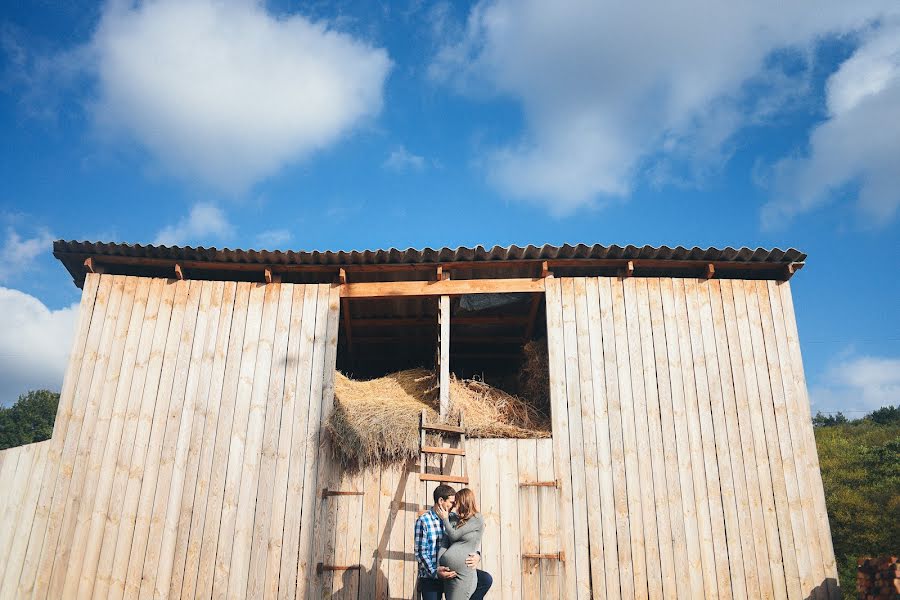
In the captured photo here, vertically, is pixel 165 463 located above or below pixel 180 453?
below

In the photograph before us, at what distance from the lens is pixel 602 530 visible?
303 inches

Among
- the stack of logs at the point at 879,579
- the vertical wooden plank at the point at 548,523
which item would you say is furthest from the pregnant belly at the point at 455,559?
the stack of logs at the point at 879,579

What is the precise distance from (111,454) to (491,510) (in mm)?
4998

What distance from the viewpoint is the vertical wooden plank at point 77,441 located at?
303 inches

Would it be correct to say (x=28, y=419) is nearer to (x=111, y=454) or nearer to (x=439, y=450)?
(x=111, y=454)

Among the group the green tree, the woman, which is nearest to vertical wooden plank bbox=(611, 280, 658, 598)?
the woman

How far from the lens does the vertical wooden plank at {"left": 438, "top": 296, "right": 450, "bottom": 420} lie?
8453mm

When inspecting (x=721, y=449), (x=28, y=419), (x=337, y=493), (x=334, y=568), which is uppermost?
(x=28, y=419)

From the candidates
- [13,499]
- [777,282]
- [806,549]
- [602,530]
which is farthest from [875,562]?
[13,499]

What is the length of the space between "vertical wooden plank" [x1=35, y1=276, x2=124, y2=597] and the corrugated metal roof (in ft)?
1.97

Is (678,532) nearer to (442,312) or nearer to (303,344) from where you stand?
(442,312)

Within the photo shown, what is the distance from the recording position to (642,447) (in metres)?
7.98

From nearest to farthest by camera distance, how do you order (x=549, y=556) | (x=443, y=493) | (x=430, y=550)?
1. (x=430, y=550)
2. (x=443, y=493)
3. (x=549, y=556)

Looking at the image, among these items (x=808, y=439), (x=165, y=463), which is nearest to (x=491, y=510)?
(x=808, y=439)
